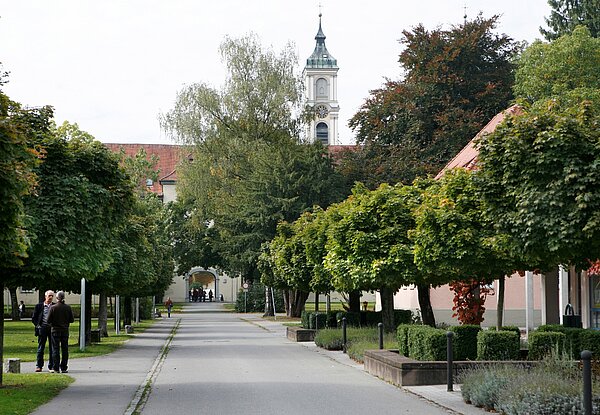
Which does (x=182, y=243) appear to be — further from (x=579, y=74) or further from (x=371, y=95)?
(x=579, y=74)

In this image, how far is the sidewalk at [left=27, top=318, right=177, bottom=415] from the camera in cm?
1495

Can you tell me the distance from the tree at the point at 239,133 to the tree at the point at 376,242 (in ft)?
97.1

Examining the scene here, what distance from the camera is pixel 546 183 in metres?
14.5

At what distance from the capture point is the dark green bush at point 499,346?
18828 mm

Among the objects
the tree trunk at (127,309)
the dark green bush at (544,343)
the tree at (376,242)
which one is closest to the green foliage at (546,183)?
the dark green bush at (544,343)

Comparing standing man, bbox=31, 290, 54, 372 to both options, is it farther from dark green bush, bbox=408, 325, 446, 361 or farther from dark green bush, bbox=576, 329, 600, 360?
dark green bush, bbox=576, 329, 600, 360

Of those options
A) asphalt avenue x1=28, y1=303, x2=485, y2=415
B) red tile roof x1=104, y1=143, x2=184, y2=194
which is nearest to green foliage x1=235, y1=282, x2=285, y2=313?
red tile roof x1=104, y1=143, x2=184, y2=194

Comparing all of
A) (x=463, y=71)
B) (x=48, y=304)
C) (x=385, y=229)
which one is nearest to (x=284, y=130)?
(x=463, y=71)

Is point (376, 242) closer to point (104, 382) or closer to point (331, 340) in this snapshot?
point (331, 340)

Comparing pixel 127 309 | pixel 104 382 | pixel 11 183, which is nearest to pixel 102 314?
pixel 127 309

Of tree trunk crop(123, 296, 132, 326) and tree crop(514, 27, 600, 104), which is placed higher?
tree crop(514, 27, 600, 104)

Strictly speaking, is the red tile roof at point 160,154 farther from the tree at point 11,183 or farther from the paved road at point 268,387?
the tree at point 11,183

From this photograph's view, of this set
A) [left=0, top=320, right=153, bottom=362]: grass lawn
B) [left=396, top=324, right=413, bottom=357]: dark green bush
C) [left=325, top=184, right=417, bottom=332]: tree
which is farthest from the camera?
[left=0, top=320, right=153, bottom=362]: grass lawn

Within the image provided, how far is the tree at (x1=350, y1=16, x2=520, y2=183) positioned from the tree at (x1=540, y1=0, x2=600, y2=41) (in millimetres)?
5461
